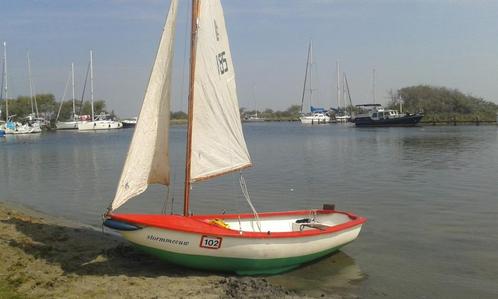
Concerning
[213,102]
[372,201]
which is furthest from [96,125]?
[213,102]

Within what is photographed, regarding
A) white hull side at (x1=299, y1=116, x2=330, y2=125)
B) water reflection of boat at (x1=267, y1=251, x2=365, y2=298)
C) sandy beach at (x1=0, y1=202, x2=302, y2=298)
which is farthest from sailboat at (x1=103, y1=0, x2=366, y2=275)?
white hull side at (x1=299, y1=116, x2=330, y2=125)

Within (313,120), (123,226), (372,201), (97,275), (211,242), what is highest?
(313,120)

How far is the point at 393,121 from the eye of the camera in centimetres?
9806

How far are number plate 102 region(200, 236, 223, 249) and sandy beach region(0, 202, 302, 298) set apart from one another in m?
0.62

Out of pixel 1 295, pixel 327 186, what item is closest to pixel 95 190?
pixel 327 186

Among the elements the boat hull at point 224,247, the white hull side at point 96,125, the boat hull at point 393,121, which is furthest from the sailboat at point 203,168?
the white hull side at point 96,125

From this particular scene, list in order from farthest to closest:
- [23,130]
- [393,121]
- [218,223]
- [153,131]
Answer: [393,121] → [23,130] → [218,223] → [153,131]

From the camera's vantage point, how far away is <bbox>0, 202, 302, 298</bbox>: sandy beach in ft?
28.5

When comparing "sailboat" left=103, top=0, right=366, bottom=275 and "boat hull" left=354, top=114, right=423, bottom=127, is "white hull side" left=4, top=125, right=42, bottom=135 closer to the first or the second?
"boat hull" left=354, top=114, right=423, bottom=127

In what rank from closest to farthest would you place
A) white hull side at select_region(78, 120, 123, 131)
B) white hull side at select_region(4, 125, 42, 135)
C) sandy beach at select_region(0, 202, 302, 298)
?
sandy beach at select_region(0, 202, 302, 298), white hull side at select_region(4, 125, 42, 135), white hull side at select_region(78, 120, 123, 131)

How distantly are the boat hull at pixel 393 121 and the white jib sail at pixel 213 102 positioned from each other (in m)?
89.4

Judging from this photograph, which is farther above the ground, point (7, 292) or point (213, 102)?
point (213, 102)

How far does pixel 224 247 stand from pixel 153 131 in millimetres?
2692

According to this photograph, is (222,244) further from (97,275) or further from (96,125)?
(96,125)
